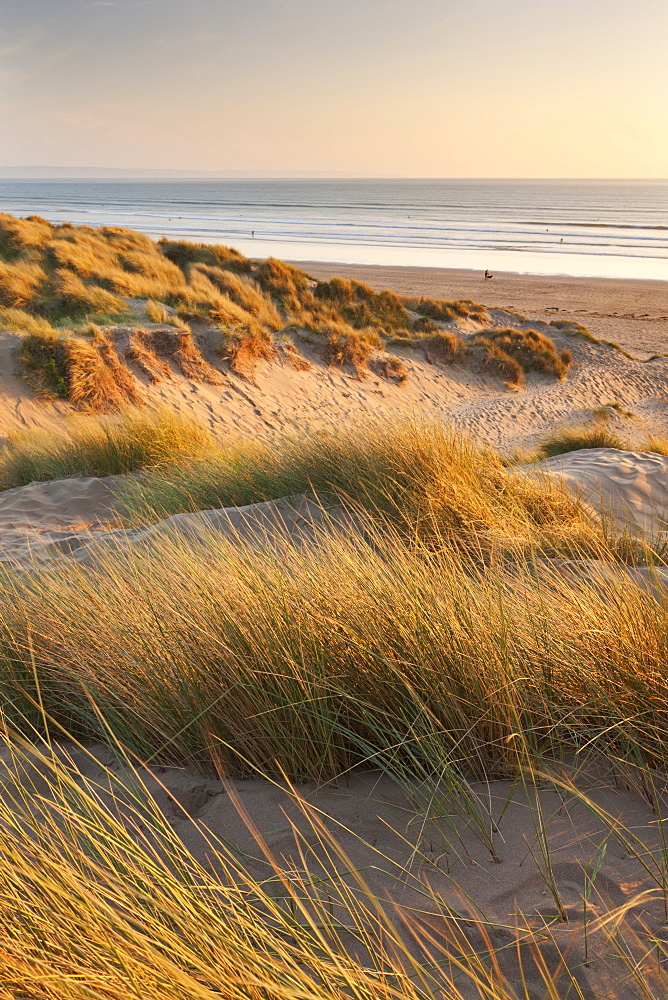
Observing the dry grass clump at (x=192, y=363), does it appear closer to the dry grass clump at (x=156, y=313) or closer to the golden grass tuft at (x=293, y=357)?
the dry grass clump at (x=156, y=313)

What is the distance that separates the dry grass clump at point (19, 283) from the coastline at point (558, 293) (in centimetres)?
1387

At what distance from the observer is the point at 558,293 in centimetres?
2628

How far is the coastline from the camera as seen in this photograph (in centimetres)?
2039

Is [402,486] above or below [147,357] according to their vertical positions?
below

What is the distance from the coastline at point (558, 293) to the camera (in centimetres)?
2039

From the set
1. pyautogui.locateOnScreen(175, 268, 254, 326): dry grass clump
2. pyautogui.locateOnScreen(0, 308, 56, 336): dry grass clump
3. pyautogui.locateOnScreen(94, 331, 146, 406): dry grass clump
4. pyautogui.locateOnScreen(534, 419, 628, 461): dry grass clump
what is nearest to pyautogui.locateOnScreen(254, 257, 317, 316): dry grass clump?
pyautogui.locateOnScreen(175, 268, 254, 326): dry grass clump

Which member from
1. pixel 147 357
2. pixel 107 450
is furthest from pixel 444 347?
pixel 107 450

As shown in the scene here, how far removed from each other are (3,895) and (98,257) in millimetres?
17108

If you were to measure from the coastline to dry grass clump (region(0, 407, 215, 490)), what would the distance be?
14.4 m

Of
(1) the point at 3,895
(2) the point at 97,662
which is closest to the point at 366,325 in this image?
(2) the point at 97,662

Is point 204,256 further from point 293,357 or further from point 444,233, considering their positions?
point 444,233

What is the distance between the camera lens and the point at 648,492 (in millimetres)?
6289

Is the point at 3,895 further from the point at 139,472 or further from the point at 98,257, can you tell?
the point at 98,257

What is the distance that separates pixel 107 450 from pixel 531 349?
39.2 ft
